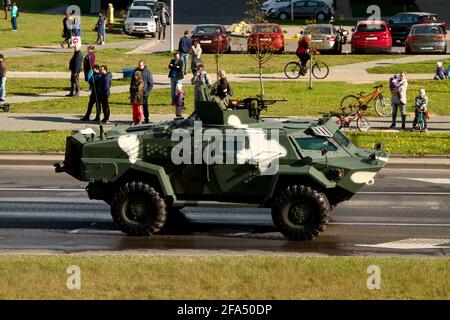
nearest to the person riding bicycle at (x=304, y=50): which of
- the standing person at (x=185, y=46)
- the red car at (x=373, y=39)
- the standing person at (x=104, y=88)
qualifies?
the standing person at (x=185, y=46)

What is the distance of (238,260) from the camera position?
17922 mm

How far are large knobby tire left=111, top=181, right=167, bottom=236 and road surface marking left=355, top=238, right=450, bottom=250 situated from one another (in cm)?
347

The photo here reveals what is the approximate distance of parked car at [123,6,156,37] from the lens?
196 feet

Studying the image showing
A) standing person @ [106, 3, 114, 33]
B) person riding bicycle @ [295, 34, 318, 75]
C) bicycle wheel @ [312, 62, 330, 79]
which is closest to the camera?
person riding bicycle @ [295, 34, 318, 75]

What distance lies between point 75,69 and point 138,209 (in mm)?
19003

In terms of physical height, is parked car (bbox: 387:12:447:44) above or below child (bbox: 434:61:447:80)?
above

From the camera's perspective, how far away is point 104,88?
34000 mm

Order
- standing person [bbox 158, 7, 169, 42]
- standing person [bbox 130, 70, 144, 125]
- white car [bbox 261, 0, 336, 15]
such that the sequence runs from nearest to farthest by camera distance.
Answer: standing person [bbox 130, 70, 144, 125] < standing person [bbox 158, 7, 169, 42] < white car [bbox 261, 0, 336, 15]

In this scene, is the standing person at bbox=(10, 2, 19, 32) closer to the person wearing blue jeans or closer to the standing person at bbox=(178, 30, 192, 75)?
the standing person at bbox=(178, 30, 192, 75)

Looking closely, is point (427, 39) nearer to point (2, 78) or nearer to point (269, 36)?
point (269, 36)

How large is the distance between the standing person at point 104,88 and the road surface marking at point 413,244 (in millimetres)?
15520

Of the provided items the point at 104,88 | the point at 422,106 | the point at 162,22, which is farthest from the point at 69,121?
the point at 162,22

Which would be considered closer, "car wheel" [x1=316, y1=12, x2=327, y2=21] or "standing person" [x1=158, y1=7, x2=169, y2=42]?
"standing person" [x1=158, y1=7, x2=169, y2=42]

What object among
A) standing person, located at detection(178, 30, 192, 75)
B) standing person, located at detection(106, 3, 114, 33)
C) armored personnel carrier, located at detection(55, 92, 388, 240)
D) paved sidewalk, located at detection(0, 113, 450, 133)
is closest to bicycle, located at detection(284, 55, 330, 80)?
standing person, located at detection(178, 30, 192, 75)
